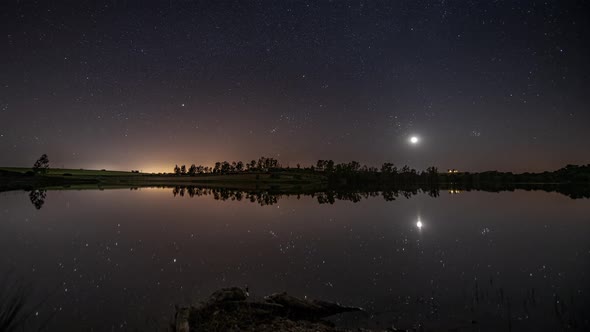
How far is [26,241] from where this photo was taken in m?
24.0

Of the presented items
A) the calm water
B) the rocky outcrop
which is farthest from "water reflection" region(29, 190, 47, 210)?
the rocky outcrop

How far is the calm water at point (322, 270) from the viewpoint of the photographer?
38.5 ft

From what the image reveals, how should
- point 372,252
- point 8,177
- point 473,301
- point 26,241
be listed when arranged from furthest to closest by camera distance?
point 8,177 → point 26,241 → point 372,252 → point 473,301

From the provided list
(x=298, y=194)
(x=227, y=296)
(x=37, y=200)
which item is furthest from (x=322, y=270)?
(x=298, y=194)

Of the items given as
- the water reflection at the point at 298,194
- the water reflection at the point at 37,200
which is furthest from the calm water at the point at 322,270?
the water reflection at the point at 298,194

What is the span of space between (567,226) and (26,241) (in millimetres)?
47813

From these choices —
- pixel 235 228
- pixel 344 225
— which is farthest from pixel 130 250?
pixel 344 225

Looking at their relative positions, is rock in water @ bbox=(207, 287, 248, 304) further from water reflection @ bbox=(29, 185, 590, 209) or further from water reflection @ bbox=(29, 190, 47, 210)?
water reflection @ bbox=(29, 190, 47, 210)

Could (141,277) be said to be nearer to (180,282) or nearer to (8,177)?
(180,282)

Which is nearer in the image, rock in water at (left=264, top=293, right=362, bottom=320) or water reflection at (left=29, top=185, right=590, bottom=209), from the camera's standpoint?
rock in water at (left=264, top=293, right=362, bottom=320)

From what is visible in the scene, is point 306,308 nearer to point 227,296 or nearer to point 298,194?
point 227,296

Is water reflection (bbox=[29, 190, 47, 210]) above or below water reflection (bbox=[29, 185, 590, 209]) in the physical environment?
above

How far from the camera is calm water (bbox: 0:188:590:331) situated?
38.5 feet

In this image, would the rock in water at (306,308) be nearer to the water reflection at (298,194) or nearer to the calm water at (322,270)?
the calm water at (322,270)
